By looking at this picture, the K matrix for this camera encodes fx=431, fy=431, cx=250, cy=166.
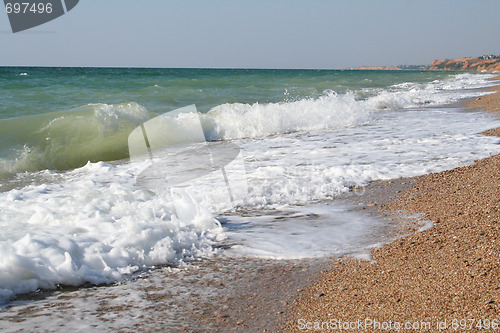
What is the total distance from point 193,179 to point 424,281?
3489mm

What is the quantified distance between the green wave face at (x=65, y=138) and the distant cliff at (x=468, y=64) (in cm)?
7896

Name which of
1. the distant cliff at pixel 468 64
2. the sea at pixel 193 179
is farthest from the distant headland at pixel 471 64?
the sea at pixel 193 179

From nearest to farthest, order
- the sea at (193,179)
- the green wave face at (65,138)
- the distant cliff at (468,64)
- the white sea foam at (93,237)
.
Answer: the white sea foam at (93,237)
the sea at (193,179)
the green wave face at (65,138)
the distant cliff at (468,64)

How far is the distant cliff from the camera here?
7946 centimetres

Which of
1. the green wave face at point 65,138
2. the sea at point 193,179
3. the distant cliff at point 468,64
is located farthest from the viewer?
the distant cliff at point 468,64

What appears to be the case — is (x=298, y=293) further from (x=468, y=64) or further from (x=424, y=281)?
(x=468, y=64)

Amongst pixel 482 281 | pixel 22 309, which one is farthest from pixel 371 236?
pixel 22 309

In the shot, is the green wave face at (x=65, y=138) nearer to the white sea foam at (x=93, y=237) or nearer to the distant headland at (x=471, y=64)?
the white sea foam at (x=93, y=237)

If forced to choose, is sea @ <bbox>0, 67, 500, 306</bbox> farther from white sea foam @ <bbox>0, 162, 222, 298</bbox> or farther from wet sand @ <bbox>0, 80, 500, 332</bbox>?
wet sand @ <bbox>0, 80, 500, 332</bbox>

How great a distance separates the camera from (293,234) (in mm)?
3488

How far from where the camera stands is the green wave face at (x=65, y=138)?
23.6ft

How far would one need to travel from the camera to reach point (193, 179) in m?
5.43

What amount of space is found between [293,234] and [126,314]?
63.0 inches

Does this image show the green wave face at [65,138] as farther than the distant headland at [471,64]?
No
